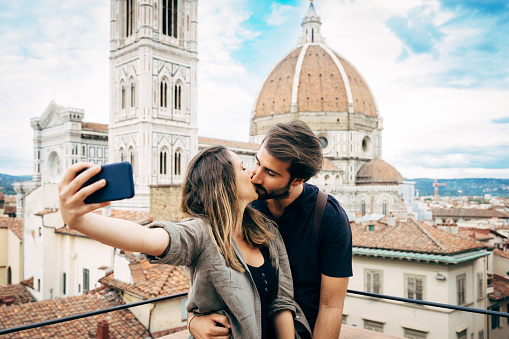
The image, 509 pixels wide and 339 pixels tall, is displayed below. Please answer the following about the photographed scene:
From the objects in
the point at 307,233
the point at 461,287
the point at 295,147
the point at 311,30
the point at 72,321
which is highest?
the point at 311,30

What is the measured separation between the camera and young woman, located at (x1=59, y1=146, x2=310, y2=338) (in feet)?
3.61

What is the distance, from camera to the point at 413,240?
1189 cm

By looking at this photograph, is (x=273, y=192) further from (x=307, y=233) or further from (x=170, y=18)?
(x=170, y=18)

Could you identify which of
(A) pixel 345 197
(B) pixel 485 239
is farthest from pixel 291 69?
(B) pixel 485 239

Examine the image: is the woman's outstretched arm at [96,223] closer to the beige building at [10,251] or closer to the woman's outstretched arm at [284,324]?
the woman's outstretched arm at [284,324]

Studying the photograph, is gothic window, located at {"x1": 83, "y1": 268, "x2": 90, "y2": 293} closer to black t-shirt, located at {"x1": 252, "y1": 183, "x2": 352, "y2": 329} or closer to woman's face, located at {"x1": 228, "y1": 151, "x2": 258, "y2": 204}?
black t-shirt, located at {"x1": 252, "y1": 183, "x2": 352, "y2": 329}

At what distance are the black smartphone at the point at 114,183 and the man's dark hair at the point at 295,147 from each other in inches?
36.1

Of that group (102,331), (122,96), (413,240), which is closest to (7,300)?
(102,331)

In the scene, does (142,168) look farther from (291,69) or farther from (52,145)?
(291,69)

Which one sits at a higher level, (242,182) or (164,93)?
(164,93)

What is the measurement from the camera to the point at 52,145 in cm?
3550

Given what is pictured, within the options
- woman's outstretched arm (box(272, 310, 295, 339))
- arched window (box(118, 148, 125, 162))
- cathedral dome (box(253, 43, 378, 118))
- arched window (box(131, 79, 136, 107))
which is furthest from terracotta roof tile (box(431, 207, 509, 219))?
woman's outstretched arm (box(272, 310, 295, 339))

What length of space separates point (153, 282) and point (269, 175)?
7.00 m

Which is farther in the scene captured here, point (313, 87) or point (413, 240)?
point (313, 87)
